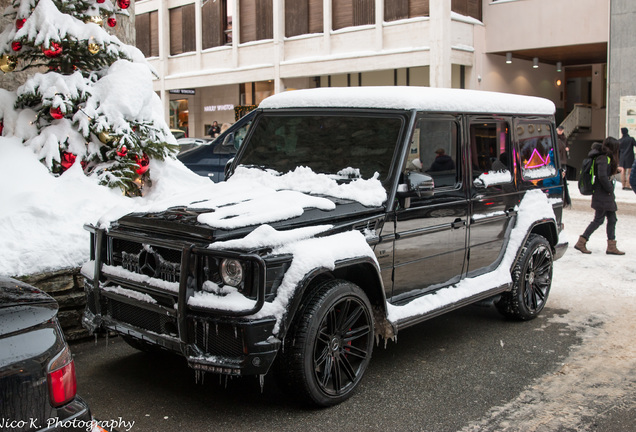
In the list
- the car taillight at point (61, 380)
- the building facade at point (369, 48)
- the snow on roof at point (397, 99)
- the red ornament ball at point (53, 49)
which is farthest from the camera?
the building facade at point (369, 48)

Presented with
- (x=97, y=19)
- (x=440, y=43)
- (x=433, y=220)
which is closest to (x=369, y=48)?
(x=440, y=43)

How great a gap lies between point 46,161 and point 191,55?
109 ft

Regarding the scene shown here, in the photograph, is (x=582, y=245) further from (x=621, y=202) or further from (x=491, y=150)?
(x=621, y=202)

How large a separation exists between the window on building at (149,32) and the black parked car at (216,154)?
30577 mm

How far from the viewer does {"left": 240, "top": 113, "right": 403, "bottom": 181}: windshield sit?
5.20 m

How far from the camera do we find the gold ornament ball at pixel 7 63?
7.57 meters

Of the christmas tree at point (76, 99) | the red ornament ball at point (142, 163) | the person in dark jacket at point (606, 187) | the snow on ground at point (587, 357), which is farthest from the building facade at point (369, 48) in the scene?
the red ornament ball at point (142, 163)

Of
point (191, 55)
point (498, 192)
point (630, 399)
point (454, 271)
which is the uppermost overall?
point (191, 55)

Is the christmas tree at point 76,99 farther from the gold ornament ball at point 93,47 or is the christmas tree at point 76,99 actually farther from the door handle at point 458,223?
the door handle at point 458,223

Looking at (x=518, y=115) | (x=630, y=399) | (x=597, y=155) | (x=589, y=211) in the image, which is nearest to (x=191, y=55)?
(x=589, y=211)

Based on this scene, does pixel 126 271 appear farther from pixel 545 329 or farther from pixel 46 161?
pixel 545 329

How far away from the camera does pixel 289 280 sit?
13.4 ft

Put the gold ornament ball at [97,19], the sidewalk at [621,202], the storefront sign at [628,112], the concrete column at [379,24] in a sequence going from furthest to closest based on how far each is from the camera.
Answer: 1. the concrete column at [379,24]
2. the storefront sign at [628,112]
3. the sidewalk at [621,202]
4. the gold ornament ball at [97,19]

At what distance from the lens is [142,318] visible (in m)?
4.41
